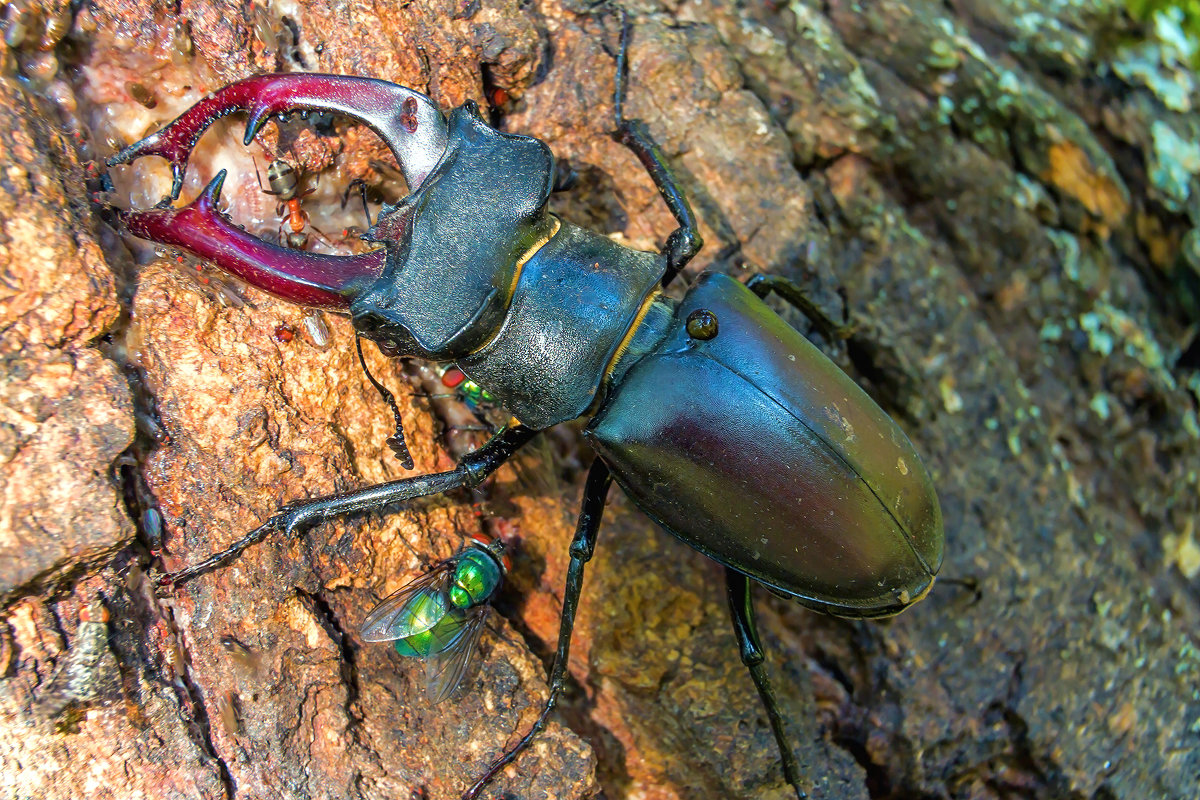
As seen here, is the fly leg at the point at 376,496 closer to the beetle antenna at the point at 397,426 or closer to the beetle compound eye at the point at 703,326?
the beetle antenna at the point at 397,426

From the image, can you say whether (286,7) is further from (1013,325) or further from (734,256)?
(1013,325)

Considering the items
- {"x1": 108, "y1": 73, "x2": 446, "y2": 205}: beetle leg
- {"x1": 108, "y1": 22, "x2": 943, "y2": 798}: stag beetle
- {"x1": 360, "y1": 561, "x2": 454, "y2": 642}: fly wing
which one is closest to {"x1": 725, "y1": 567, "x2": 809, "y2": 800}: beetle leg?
{"x1": 108, "y1": 22, "x2": 943, "y2": 798}: stag beetle

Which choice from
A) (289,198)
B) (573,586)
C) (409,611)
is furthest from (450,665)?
(289,198)

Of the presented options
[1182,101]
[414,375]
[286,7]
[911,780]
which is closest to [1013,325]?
[1182,101]

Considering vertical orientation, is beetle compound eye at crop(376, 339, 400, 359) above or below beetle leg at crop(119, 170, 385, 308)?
below

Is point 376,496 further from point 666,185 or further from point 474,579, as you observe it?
point 666,185

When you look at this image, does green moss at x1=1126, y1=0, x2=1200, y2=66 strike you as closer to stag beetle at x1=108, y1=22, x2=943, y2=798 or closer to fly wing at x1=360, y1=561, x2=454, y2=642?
stag beetle at x1=108, y1=22, x2=943, y2=798
